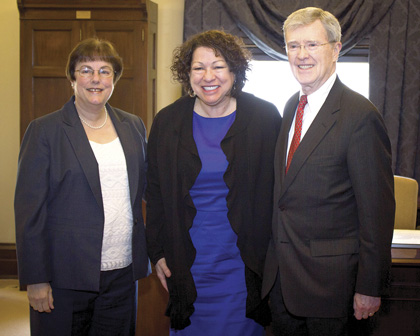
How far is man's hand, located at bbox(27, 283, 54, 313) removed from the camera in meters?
2.10

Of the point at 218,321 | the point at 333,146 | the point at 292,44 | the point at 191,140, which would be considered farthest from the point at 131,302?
the point at 292,44

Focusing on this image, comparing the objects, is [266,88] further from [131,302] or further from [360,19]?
[131,302]

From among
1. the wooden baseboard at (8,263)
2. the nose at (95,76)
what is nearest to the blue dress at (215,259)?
the nose at (95,76)

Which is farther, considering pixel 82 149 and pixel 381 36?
pixel 381 36

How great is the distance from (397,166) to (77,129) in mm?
3306

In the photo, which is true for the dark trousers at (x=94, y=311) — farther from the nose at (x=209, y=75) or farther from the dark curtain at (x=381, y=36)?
the dark curtain at (x=381, y=36)

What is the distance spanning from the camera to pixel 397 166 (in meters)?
4.62

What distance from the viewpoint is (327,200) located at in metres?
1.87

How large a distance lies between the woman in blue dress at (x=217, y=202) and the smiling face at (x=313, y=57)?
0.84 ft

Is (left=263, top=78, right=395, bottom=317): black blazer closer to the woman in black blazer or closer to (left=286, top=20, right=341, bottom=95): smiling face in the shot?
(left=286, top=20, right=341, bottom=95): smiling face

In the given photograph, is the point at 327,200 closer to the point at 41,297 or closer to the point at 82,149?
the point at 82,149

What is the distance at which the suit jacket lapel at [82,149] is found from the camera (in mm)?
2109

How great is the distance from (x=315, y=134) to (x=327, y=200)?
247 mm

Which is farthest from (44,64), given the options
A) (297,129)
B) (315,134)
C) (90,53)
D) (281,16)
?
(315,134)
